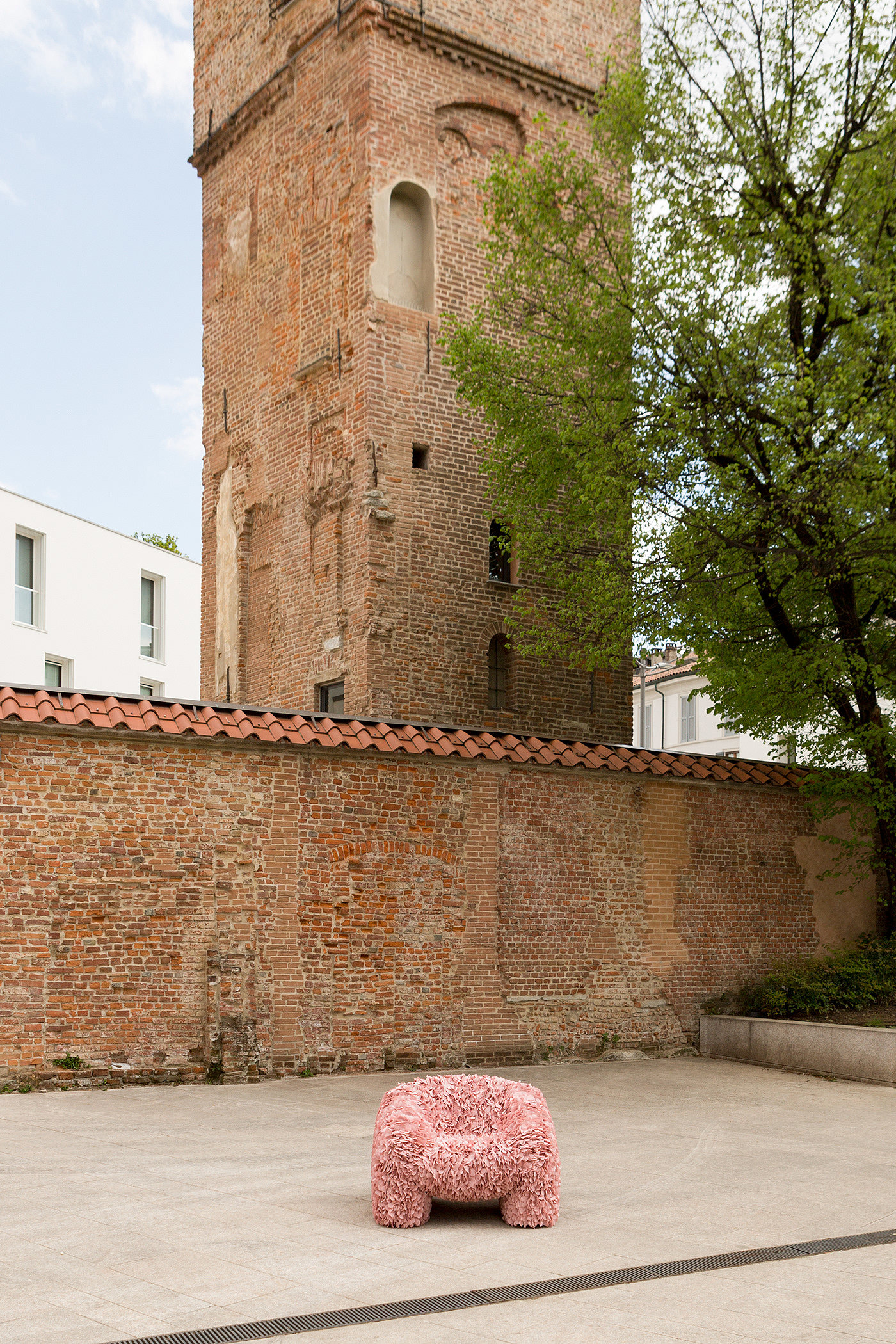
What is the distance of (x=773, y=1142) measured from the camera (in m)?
10.7

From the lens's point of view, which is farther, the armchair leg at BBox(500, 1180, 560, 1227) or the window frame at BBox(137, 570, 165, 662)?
the window frame at BBox(137, 570, 165, 662)

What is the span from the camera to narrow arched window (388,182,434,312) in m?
20.7

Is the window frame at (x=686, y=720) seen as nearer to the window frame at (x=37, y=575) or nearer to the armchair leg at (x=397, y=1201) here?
the window frame at (x=37, y=575)

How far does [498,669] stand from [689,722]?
27.8 m

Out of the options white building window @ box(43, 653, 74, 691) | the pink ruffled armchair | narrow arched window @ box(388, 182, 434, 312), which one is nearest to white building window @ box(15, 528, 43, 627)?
white building window @ box(43, 653, 74, 691)

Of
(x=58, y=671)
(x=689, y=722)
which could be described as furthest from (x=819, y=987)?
(x=689, y=722)

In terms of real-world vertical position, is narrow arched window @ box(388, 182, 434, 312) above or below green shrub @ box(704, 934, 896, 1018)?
above

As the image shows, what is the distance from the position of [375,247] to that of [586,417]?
5188 millimetres

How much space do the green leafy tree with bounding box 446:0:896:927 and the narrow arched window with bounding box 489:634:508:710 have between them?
309 cm

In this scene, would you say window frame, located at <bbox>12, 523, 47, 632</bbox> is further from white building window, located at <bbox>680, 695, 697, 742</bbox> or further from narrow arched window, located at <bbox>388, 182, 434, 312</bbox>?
white building window, located at <bbox>680, 695, 697, 742</bbox>

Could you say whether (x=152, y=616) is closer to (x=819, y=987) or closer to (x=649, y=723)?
(x=649, y=723)

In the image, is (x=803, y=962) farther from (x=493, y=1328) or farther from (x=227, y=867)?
(x=493, y=1328)

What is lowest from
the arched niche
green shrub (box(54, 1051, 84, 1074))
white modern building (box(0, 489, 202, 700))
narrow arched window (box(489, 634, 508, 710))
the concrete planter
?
the concrete planter

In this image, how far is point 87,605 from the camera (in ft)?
118
